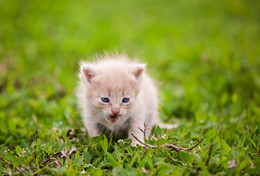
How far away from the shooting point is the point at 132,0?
30.3ft

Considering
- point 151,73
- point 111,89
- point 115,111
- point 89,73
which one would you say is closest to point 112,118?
point 115,111

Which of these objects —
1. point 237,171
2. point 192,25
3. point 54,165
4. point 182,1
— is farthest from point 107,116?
point 182,1

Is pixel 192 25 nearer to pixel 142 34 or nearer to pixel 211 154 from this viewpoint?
pixel 142 34

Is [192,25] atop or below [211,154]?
atop

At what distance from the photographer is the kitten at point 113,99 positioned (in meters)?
2.56

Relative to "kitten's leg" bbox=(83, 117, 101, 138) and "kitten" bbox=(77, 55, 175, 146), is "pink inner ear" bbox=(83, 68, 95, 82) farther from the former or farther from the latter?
"kitten's leg" bbox=(83, 117, 101, 138)

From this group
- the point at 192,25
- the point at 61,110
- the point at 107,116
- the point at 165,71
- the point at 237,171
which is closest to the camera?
the point at 237,171

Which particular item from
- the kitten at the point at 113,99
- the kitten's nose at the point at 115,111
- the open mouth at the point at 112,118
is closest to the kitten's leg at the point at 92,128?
the kitten at the point at 113,99

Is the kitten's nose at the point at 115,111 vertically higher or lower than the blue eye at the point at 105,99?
lower

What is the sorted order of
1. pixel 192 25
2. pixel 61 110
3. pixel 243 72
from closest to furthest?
pixel 61 110 < pixel 243 72 < pixel 192 25

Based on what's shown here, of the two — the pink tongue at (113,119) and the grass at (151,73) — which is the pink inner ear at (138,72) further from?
the grass at (151,73)

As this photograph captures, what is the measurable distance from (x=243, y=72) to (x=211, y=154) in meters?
2.70

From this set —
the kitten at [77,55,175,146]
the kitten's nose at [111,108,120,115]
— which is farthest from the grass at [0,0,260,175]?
the kitten's nose at [111,108,120,115]

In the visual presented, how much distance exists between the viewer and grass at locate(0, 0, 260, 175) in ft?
7.52
